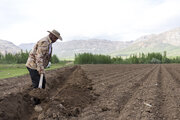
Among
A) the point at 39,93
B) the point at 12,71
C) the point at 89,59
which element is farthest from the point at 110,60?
the point at 39,93

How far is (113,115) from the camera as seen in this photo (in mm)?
4691

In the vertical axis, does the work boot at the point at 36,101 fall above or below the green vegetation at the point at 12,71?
above

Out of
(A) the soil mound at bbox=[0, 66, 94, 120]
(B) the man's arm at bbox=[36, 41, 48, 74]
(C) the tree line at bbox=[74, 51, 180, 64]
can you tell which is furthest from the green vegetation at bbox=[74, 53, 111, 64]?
(B) the man's arm at bbox=[36, 41, 48, 74]

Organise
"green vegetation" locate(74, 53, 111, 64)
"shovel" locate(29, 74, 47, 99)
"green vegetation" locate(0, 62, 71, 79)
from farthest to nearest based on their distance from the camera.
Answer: "green vegetation" locate(74, 53, 111, 64)
"green vegetation" locate(0, 62, 71, 79)
"shovel" locate(29, 74, 47, 99)

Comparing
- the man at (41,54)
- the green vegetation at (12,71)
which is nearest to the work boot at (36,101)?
the man at (41,54)

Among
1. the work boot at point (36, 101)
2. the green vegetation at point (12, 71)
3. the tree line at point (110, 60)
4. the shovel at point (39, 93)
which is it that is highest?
the tree line at point (110, 60)

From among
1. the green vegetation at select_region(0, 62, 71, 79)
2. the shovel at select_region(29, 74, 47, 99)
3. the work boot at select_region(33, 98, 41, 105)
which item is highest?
the shovel at select_region(29, 74, 47, 99)

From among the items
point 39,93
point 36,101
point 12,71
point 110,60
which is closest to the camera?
point 39,93

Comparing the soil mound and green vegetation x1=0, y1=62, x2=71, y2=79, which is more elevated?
the soil mound

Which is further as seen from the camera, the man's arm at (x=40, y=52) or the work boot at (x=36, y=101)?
the work boot at (x=36, y=101)

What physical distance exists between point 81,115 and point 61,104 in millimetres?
860

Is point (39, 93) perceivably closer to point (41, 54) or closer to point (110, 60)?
point (41, 54)

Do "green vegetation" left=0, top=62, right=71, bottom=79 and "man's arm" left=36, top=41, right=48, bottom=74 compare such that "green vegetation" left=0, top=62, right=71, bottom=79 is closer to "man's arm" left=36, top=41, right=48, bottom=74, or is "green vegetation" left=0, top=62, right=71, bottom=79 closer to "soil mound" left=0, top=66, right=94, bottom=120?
"soil mound" left=0, top=66, right=94, bottom=120

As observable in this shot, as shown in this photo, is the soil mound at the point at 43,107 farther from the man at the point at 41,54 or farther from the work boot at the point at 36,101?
the man at the point at 41,54
